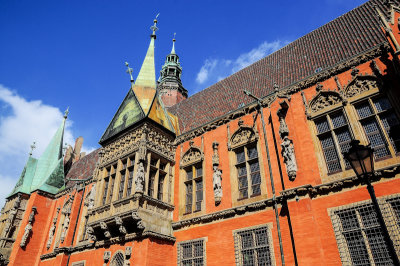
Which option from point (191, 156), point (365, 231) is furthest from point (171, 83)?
point (365, 231)

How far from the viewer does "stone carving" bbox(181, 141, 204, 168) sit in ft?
48.1

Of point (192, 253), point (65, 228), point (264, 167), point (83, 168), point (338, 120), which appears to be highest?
point (83, 168)

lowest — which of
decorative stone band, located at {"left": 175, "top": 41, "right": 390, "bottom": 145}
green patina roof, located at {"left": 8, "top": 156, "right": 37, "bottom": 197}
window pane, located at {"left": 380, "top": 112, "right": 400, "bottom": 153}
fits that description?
window pane, located at {"left": 380, "top": 112, "right": 400, "bottom": 153}

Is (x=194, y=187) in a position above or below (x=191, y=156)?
below

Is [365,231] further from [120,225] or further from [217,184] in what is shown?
[120,225]

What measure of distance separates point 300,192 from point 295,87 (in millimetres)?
4845

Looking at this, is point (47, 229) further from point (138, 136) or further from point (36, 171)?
point (138, 136)

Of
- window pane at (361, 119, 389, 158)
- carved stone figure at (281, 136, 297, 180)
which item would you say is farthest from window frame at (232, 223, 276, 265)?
window pane at (361, 119, 389, 158)

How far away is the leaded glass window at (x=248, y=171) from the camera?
39.4 feet

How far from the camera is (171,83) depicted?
30.4 m

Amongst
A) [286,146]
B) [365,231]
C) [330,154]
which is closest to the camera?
[365,231]

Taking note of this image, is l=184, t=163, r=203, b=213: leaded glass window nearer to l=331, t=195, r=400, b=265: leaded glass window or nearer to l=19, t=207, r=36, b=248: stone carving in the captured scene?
l=331, t=195, r=400, b=265: leaded glass window

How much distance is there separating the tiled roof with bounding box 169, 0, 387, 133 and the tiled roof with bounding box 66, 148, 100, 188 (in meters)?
9.57

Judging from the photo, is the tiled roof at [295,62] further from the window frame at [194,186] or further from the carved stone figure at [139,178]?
the carved stone figure at [139,178]
